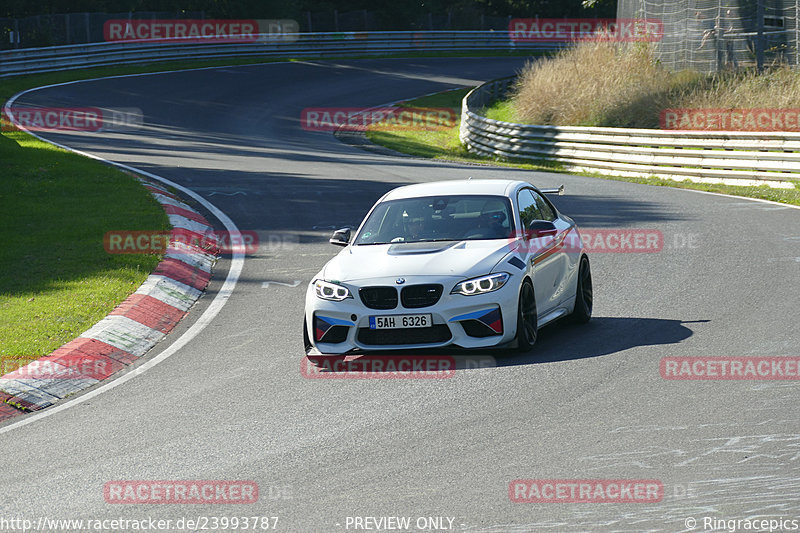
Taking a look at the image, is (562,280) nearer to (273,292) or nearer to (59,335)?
(273,292)

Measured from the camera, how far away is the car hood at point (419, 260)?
31.0ft

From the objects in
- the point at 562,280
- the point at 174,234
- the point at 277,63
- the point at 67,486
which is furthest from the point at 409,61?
the point at 67,486

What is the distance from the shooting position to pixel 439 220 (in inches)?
415

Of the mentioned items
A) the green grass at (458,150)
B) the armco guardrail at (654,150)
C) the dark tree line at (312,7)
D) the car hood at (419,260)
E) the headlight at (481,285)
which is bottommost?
the green grass at (458,150)

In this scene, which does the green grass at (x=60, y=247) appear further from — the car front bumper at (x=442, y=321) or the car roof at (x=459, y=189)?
the car roof at (x=459, y=189)

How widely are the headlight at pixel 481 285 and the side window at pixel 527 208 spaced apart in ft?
3.96

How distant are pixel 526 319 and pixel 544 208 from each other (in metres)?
2.18

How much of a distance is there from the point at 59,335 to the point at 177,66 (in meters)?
41.8

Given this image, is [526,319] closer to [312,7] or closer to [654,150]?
[654,150]

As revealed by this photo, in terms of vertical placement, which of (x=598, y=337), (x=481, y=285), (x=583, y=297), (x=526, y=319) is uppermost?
(x=481, y=285)

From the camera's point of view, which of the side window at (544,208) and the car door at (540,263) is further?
the side window at (544,208)

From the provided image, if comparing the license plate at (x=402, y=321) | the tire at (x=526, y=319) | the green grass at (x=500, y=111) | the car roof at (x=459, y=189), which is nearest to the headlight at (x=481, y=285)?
the tire at (x=526, y=319)

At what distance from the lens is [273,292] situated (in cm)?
1317

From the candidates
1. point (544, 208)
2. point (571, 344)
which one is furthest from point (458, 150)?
point (571, 344)
